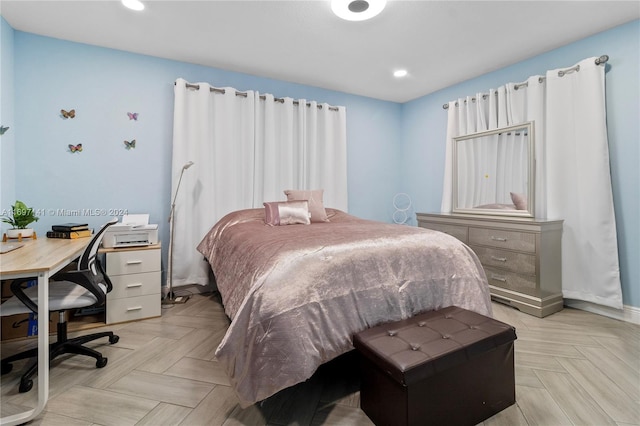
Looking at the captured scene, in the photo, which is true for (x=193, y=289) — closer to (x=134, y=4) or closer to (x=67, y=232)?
(x=67, y=232)

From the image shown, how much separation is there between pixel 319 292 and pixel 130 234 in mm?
1977

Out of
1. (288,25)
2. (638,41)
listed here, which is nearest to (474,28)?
(638,41)

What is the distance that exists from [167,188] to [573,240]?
390 centimetres

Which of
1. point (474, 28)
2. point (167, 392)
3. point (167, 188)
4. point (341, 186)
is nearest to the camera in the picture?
point (167, 392)

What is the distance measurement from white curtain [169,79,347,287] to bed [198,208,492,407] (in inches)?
49.5

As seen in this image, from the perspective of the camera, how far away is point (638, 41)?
2.35m

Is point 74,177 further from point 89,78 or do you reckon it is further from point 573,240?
point 573,240

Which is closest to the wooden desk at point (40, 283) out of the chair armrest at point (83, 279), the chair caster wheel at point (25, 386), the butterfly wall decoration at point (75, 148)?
the chair armrest at point (83, 279)

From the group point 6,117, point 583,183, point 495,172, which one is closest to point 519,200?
point 495,172

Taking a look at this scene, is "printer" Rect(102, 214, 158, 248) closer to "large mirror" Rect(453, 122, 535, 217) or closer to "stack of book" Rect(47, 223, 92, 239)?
"stack of book" Rect(47, 223, 92, 239)

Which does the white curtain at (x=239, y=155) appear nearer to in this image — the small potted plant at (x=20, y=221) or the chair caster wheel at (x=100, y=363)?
the small potted plant at (x=20, y=221)

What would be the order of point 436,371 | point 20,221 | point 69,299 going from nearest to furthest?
point 436,371 → point 69,299 → point 20,221

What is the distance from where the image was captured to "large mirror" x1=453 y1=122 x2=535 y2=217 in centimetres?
294

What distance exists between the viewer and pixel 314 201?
317 cm
